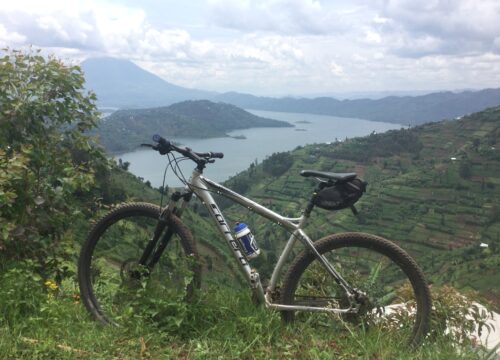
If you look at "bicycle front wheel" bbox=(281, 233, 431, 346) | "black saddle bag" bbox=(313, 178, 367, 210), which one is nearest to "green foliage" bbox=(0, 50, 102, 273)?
"bicycle front wheel" bbox=(281, 233, 431, 346)

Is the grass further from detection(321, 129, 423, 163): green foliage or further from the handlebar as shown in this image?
detection(321, 129, 423, 163): green foliage

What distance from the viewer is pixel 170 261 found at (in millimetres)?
3209

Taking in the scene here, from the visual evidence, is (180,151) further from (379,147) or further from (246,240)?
(379,147)

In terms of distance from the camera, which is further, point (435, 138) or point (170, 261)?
point (435, 138)

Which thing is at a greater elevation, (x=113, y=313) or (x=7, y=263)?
(x=7, y=263)

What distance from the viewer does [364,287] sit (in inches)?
127

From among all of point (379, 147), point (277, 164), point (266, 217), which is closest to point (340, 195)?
point (266, 217)

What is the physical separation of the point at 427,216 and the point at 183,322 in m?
89.3

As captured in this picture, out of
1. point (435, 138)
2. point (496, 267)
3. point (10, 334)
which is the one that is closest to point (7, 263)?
point (10, 334)

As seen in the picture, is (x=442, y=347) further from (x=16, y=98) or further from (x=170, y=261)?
(x=16, y=98)

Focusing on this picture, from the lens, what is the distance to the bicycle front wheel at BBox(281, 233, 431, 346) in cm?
294

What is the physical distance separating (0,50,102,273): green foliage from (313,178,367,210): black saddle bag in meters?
2.22

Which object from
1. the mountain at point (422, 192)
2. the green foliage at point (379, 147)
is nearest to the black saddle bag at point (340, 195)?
the mountain at point (422, 192)

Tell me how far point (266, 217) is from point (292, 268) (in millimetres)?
387
